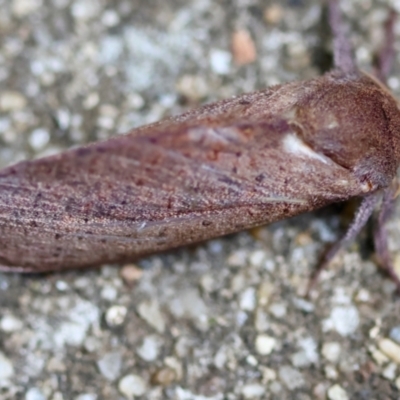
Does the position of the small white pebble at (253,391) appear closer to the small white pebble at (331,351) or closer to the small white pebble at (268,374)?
the small white pebble at (268,374)

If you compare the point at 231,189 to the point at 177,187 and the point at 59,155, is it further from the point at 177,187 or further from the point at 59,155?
the point at 59,155

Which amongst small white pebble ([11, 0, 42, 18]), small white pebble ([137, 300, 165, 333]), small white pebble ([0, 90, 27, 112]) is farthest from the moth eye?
small white pebble ([11, 0, 42, 18])

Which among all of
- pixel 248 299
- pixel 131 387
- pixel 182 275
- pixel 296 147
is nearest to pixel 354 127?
pixel 296 147

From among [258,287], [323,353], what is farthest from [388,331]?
A: [258,287]

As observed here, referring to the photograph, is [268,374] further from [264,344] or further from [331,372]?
[331,372]

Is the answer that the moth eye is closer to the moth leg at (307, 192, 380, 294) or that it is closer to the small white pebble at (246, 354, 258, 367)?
the moth leg at (307, 192, 380, 294)
